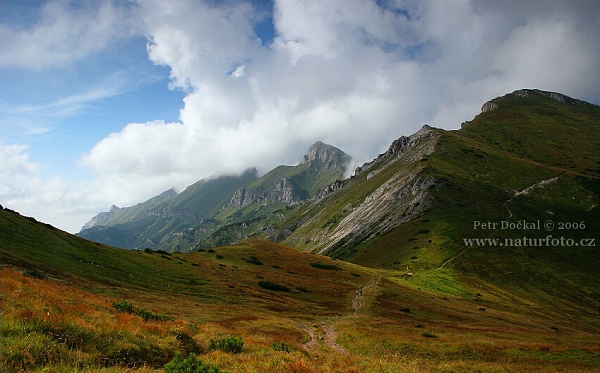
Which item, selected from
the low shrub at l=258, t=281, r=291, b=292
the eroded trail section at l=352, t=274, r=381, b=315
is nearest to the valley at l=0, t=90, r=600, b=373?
the low shrub at l=258, t=281, r=291, b=292

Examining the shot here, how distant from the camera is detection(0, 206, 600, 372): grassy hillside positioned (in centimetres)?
1232

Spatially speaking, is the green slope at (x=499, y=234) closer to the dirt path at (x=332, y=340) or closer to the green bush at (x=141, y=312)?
the dirt path at (x=332, y=340)

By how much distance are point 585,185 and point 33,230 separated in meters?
227

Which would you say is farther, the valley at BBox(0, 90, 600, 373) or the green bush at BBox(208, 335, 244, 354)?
the green bush at BBox(208, 335, 244, 354)

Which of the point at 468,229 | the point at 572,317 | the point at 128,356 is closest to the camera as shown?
the point at 128,356

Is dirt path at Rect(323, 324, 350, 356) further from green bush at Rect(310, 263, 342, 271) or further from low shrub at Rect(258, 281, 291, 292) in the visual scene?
green bush at Rect(310, 263, 342, 271)

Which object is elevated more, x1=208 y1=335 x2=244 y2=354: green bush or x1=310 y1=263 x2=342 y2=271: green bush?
x1=208 y1=335 x2=244 y2=354: green bush

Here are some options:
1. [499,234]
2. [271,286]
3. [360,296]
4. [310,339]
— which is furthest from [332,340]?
[499,234]

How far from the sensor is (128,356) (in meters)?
12.4

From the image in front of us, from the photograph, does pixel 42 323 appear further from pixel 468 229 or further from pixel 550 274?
pixel 468 229

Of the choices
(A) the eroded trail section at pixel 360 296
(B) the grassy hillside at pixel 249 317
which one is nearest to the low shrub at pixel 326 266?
(B) the grassy hillside at pixel 249 317

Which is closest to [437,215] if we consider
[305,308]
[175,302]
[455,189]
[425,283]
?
[455,189]

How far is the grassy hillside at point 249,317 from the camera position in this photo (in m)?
12.3

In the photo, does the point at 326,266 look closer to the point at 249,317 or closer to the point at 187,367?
the point at 249,317
